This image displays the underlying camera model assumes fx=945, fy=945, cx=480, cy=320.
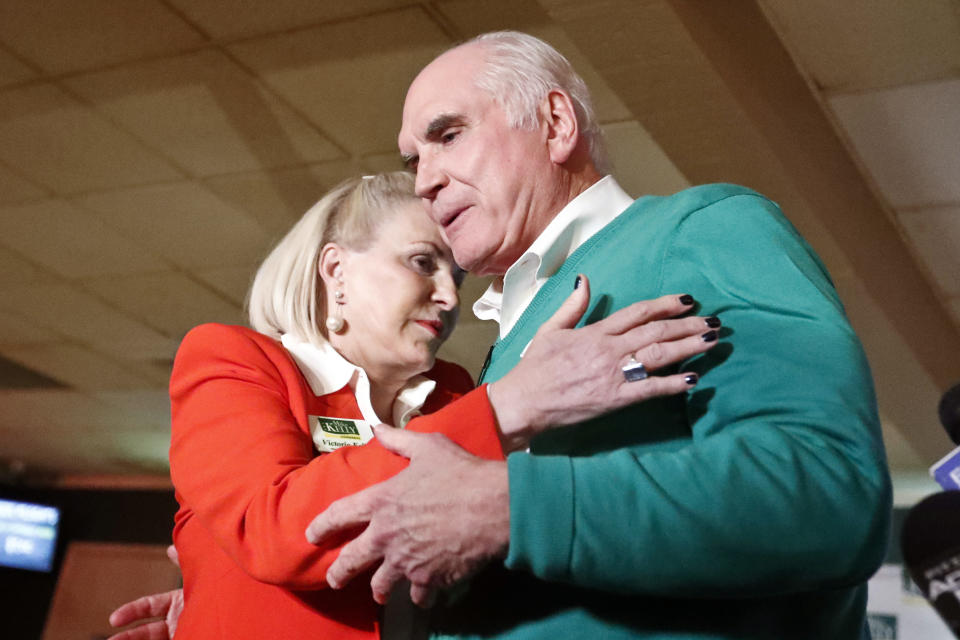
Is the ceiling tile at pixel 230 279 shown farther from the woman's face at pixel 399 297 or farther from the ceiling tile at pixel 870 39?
the woman's face at pixel 399 297

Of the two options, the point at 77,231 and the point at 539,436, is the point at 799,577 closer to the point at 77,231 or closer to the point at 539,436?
the point at 539,436

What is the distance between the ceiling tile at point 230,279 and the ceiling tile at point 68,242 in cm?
26

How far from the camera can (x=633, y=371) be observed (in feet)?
3.12

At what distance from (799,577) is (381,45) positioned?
2.91 m

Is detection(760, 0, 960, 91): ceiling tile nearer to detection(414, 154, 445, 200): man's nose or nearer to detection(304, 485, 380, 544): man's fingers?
detection(414, 154, 445, 200): man's nose

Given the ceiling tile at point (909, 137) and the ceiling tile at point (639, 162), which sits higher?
the ceiling tile at point (639, 162)

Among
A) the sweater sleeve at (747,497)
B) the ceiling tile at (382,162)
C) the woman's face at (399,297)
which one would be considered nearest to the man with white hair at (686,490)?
the sweater sleeve at (747,497)

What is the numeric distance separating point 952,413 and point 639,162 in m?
3.07

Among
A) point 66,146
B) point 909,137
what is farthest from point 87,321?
point 909,137

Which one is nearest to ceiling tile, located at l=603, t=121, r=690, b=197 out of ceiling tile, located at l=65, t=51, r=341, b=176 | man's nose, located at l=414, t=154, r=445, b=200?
ceiling tile, located at l=65, t=51, r=341, b=176

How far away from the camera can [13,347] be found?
6.55 m

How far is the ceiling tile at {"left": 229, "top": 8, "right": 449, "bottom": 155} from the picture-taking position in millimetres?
3309

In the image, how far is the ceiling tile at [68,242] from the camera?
478 cm

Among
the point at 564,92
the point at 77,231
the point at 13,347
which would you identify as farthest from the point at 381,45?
the point at 13,347
